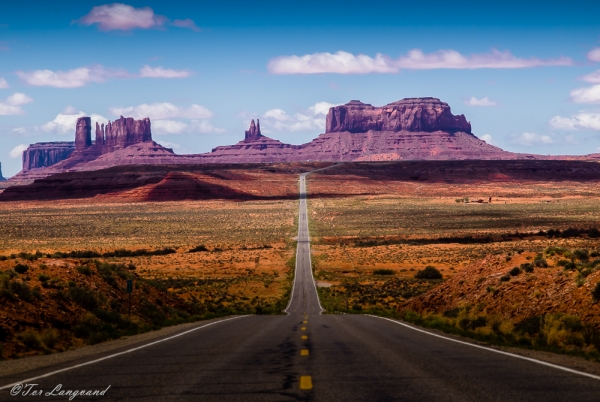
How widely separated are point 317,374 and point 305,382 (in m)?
0.72

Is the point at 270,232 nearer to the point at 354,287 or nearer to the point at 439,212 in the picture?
the point at 439,212

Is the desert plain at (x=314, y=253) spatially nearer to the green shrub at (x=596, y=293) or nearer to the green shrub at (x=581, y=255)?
the green shrub at (x=581, y=255)

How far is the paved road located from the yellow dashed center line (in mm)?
14

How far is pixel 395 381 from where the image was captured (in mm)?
9414

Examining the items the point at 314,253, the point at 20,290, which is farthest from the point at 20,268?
the point at 314,253

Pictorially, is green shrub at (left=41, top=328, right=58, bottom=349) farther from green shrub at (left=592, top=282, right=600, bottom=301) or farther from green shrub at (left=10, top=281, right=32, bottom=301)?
green shrub at (left=592, top=282, right=600, bottom=301)

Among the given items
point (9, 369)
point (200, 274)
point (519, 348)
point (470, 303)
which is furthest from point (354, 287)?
point (9, 369)

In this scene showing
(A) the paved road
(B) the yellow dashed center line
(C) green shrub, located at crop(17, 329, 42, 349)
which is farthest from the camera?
(C) green shrub, located at crop(17, 329, 42, 349)

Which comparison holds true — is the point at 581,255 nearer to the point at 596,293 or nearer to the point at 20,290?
the point at 596,293

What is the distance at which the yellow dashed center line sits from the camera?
903cm

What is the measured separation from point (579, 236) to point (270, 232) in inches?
1527

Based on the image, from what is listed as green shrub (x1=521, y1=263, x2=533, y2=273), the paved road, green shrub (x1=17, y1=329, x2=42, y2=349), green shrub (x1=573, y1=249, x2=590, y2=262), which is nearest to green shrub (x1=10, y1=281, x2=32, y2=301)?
green shrub (x1=17, y1=329, x2=42, y2=349)

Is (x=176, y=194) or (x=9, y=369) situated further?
(x=176, y=194)

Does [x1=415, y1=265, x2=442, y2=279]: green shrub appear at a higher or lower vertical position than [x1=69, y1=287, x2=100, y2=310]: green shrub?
lower
